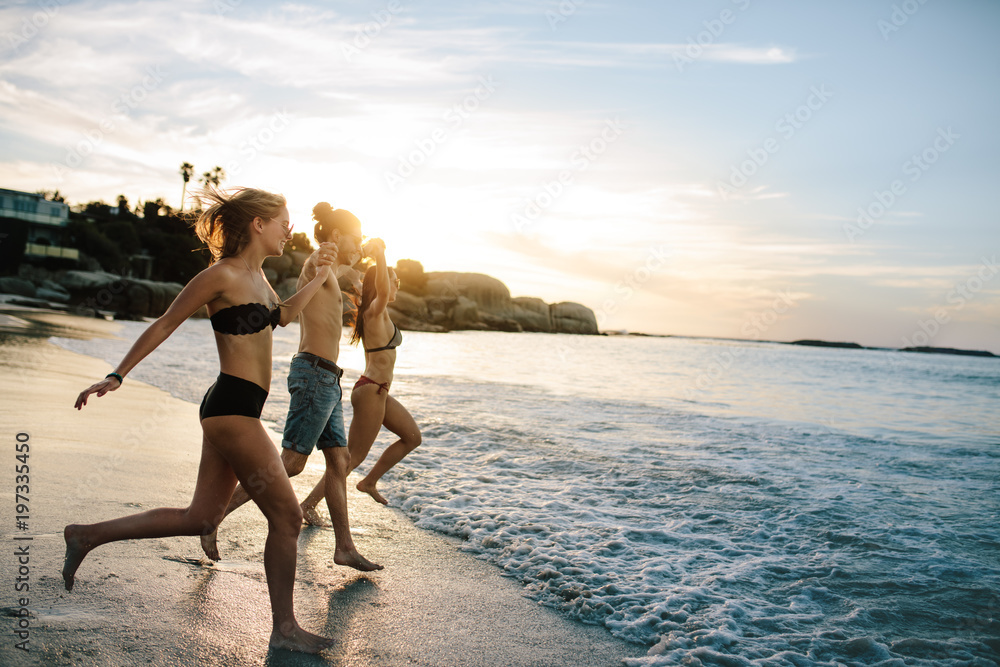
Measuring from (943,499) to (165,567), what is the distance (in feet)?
23.6

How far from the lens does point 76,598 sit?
299 cm

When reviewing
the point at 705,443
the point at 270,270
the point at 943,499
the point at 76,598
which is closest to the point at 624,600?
the point at 76,598

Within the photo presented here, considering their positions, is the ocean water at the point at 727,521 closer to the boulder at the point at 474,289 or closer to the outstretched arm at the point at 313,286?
the outstretched arm at the point at 313,286

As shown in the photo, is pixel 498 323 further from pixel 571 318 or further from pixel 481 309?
pixel 571 318

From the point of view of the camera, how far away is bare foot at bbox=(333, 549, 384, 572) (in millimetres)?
3691

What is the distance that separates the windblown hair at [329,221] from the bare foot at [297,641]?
2.17 meters

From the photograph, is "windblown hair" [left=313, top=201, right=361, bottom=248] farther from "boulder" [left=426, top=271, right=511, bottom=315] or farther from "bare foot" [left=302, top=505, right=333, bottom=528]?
"boulder" [left=426, top=271, right=511, bottom=315]

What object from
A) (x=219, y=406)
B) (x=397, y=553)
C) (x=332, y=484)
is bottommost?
(x=397, y=553)

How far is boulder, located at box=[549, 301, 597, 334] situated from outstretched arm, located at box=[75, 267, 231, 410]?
3874 inches

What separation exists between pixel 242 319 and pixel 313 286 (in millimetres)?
449

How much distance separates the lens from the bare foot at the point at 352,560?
3691mm

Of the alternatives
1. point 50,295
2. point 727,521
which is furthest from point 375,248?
point 50,295

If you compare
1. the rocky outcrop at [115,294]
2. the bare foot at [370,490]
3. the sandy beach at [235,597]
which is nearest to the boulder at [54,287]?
the rocky outcrop at [115,294]

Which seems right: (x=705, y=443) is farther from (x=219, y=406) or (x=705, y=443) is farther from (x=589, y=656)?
(x=219, y=406)
